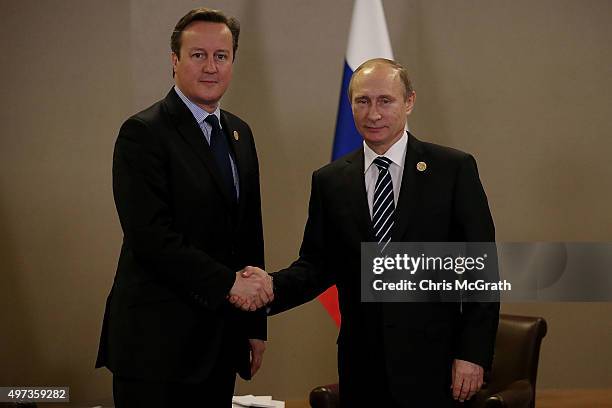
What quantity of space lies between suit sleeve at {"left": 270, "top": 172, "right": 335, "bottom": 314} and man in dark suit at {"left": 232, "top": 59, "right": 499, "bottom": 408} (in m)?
0.04

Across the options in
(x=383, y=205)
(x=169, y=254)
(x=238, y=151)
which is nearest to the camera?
(x=169, y=254)

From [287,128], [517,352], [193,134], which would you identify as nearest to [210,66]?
[193,134]

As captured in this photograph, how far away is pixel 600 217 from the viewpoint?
4.74 meters

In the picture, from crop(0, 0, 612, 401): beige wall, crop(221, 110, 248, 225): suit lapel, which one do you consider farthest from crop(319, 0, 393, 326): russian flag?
crop(221, 110, 248, 225): suit lapel

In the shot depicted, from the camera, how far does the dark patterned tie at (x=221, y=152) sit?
93.5 inches

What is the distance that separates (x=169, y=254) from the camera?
2.22 m

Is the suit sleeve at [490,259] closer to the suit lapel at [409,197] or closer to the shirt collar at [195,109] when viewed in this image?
the suit lapel at [409,197]

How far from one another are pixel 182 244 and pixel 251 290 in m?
0.27

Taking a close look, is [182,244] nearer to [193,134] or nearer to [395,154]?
[193,134]

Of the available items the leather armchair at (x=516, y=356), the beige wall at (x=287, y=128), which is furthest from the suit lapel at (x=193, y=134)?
A: the beige wall at (x=287, y=128)

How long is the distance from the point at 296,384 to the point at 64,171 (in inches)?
74.0

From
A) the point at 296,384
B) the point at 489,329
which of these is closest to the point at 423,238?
the point at 489,329

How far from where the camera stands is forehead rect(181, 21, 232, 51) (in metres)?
2.38

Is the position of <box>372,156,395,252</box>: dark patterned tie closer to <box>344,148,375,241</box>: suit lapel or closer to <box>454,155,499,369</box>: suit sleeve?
<box>344,148,375,241</box>: suit lapel
